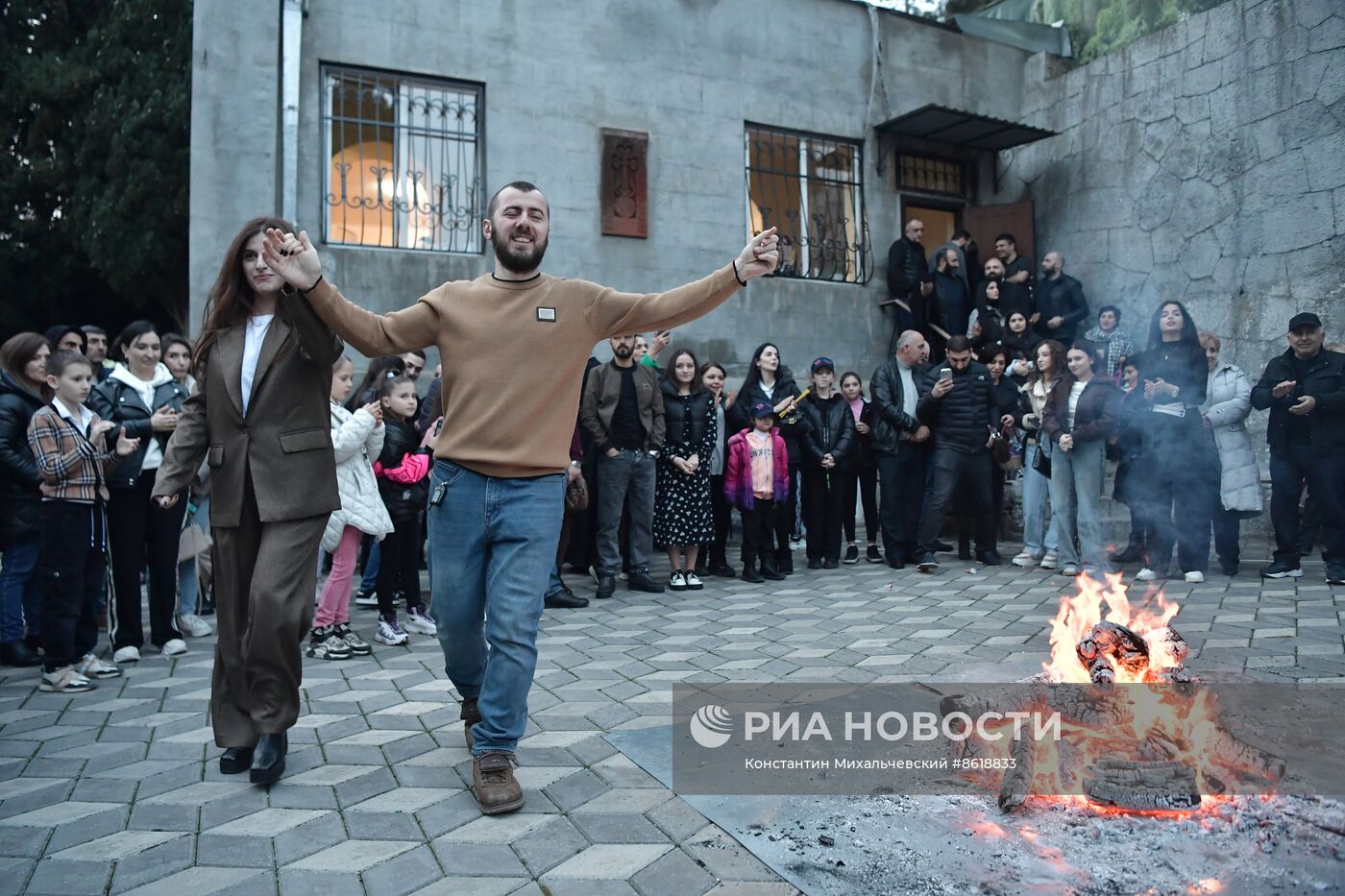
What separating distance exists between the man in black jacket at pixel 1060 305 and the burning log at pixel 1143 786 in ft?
31.0

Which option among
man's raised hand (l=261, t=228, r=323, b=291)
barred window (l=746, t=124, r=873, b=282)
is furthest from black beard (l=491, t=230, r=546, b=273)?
barred window (l=746, t=124, r=873, b=282)

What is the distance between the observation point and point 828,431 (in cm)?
896

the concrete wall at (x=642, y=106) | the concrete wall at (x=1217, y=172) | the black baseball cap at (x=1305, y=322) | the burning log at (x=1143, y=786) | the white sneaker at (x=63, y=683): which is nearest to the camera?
the burning log at (x=1143, y=786)

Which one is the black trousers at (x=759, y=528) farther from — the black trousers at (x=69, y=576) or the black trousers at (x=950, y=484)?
the black trousers at (x=69, y=576)

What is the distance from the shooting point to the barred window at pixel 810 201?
1233 centimetres

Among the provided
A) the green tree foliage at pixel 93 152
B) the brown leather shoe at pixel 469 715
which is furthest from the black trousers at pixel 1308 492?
the green tree foliage at pixel 93 152

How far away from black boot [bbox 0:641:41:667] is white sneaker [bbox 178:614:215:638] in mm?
886

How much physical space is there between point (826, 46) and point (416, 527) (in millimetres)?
9332

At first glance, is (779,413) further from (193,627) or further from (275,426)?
(275,426)

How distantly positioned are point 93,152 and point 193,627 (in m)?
13.5

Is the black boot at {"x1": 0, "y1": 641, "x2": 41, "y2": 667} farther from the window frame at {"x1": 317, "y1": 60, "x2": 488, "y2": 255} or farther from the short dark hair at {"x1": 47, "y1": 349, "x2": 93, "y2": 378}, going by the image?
the window frame at {"x1": 317, "y1": 60, "x2": 488, "y2": 255}

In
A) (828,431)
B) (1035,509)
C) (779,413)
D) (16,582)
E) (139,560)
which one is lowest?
(16,582)

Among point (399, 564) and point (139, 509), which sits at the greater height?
point (139, 509)

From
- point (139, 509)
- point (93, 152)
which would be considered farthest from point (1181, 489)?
point (93, 152)
